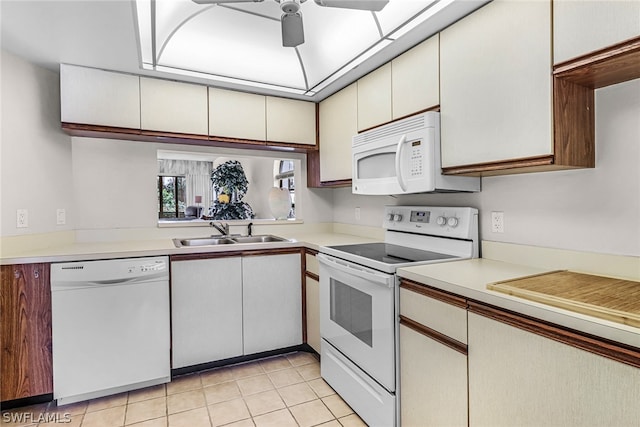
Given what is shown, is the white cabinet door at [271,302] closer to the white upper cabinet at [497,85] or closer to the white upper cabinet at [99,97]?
the white upper cabinet at [99,97]

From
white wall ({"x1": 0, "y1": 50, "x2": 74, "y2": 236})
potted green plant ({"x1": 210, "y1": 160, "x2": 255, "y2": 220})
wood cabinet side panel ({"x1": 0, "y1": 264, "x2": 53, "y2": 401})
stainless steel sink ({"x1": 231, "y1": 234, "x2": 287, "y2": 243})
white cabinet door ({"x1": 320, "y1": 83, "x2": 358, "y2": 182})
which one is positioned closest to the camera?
wood cabinet side panel ({"x1": 0, "y1": 264, "x2": 53, "y2": 401})

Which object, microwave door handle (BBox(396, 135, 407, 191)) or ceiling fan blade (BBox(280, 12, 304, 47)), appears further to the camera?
microwave door handle (BBox(396, 135, 407, 191))

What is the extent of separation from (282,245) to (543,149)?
69.1 inches

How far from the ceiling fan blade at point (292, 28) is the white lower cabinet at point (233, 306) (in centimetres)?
145

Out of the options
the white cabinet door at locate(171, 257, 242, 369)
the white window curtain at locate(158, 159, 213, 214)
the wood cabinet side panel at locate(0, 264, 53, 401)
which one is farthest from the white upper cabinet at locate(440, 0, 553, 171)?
the white window curtain at locate(158, 159, 213, 214)

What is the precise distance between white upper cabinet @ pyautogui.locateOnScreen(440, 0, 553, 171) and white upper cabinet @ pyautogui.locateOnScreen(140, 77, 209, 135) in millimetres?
1728

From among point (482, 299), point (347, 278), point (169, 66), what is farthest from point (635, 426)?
point (169, 66)

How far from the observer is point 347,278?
194 cm

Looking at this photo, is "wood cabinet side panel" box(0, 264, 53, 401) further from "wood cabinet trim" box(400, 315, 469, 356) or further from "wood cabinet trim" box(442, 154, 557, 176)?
"wood cabinet trim" box(442, 154, 557, 176)

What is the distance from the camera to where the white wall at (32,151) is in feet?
6.60

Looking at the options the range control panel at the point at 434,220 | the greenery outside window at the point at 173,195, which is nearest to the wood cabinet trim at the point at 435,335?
the range control panel at the point at 434,220

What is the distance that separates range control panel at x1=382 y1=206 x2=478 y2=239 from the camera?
1861mm

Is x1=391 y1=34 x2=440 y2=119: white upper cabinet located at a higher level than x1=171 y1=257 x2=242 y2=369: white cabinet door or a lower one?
higher

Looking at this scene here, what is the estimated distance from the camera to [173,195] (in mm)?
6344
